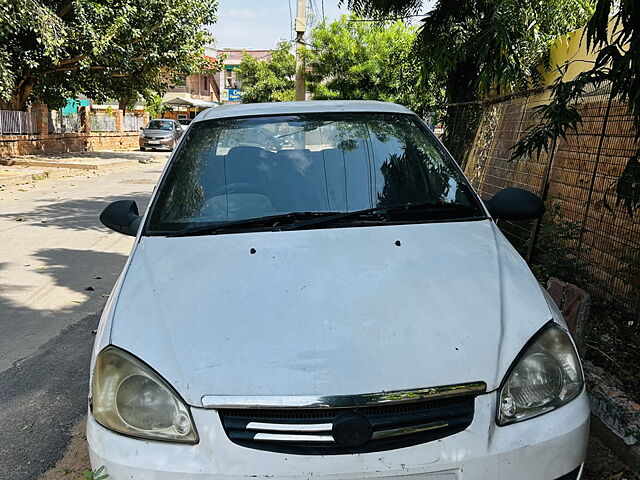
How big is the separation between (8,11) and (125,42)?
551cm

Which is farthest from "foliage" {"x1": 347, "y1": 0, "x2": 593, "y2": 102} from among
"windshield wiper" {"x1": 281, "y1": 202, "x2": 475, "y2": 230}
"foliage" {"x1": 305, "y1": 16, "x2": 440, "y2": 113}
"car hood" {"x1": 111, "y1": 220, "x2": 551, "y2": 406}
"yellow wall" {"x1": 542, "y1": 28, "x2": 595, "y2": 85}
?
"foliage" {"x1": 305, "y1": 16, "x2": 440, "y2": 113}

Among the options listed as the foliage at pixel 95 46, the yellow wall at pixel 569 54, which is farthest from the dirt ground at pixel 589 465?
the foliage at pixel 95 46

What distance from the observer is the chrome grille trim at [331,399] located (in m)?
1.73

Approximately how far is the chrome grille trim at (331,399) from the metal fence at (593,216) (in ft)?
6.73

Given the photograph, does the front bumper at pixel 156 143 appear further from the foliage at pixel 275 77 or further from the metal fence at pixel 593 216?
the metal fence at pixel 593 216

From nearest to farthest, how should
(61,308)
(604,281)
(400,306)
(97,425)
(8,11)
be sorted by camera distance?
(97,425) → (400,306) → (604,281) → (61,308) → (8,11)

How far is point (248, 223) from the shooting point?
8.84ft

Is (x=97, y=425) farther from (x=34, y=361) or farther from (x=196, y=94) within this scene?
(x=196, y=94)

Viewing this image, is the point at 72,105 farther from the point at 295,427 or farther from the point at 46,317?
the point at 295,427

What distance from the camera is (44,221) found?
9.20 meters

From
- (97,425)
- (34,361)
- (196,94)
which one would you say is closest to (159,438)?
A: (97,425)

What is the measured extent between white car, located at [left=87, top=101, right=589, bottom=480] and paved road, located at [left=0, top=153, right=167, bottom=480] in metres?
1.30

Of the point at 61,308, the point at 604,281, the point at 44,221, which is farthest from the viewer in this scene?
the point at 44,221

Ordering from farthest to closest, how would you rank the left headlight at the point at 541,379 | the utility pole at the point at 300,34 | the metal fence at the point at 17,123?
the utility pole at the point at 300,34, the metal fence at the point at 17,123, the left headlight at the point at 541,379
